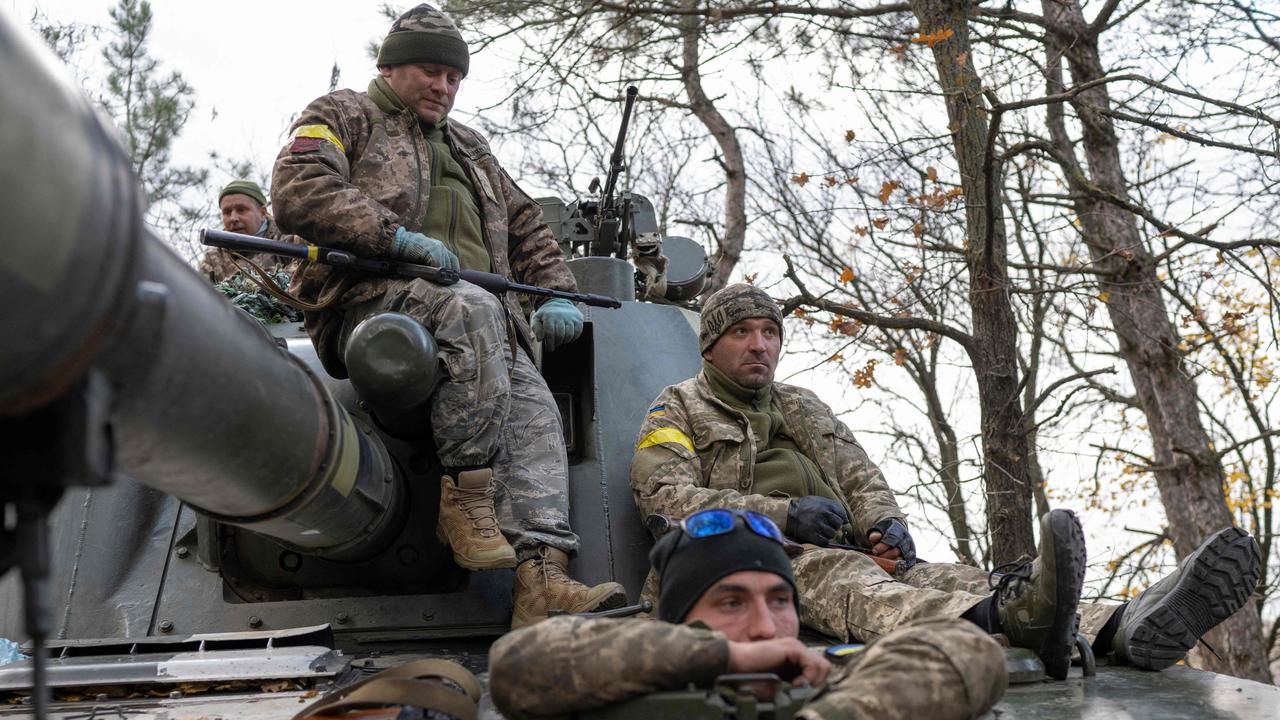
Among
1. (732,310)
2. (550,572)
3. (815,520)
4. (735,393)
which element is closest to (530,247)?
(732,310)

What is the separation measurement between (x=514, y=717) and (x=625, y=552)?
1.91m

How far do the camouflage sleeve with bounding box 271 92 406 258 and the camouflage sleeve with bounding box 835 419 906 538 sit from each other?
5.34 feet

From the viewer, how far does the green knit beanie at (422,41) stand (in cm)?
437

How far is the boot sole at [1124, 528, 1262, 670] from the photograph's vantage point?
344 centimetres

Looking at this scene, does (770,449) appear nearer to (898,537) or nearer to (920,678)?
(898,537)

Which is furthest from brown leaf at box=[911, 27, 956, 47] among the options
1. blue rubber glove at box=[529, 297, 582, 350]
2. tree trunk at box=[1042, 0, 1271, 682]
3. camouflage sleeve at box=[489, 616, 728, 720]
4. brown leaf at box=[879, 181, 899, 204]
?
camouflage sleeve at box=[489, 616, 728, 720]

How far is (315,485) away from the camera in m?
2.51

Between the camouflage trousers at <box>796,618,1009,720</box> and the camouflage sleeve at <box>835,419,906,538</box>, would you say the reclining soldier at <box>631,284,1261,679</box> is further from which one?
the camouflage trousers at <box>796,618,1009,720</box>

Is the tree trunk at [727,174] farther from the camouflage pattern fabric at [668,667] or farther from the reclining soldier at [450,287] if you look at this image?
the camouflage pattern fabric at [668,667]

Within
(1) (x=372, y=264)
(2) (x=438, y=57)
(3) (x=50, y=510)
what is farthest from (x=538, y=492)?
(3) (x=50, y=510)

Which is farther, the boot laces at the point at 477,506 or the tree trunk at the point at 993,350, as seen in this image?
the tree trunk at the point at 993,350

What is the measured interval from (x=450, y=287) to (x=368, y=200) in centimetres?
34

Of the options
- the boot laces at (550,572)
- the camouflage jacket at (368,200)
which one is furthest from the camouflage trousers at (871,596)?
A: the camouflage jacket at (368,200)

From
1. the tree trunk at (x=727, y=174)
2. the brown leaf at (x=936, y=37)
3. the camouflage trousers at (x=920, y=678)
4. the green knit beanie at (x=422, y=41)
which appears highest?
the tree trunk at (x=727, y=174)
